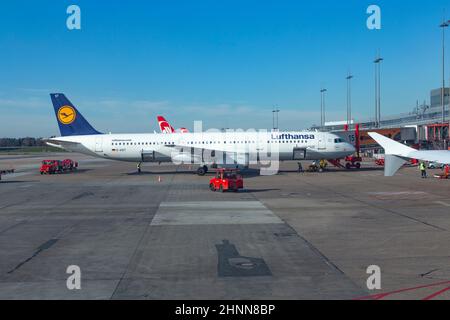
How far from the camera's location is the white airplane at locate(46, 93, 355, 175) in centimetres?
5138

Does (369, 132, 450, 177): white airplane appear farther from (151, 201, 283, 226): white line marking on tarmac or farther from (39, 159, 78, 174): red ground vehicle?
(39, 159, 78, 174): red ground vehicle

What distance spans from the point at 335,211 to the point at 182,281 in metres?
14.2

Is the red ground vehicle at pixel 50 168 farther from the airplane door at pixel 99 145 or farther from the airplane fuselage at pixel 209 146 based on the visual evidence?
the airplane door at pixel 99 145

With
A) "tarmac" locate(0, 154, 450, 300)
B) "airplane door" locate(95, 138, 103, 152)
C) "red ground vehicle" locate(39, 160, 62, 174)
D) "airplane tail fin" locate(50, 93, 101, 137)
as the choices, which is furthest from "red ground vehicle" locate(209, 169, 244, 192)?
"red ground vehicle" locate(39, 160, 62, 174)

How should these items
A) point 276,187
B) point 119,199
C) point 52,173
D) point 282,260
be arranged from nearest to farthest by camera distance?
point 282,260 → point 119,199 → point 276,187 → point 52,173

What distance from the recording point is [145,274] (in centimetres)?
1333

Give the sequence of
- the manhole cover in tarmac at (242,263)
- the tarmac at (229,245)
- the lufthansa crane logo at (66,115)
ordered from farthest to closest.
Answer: the lufthansa crane logo at (66,115) < the manhole cover in tarmac at (242,263) < the tarmac at (229,245)

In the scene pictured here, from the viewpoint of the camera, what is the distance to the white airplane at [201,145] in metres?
51.4

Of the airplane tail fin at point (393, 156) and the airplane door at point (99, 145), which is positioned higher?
the airplane door at point (99, 145)

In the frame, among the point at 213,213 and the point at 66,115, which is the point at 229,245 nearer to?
the point at 213,213

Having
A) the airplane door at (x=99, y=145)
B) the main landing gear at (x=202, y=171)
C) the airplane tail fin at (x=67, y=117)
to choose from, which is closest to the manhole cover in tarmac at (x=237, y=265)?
the main landing gear at (x=202, y=171)

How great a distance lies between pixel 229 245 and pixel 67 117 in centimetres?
4265
